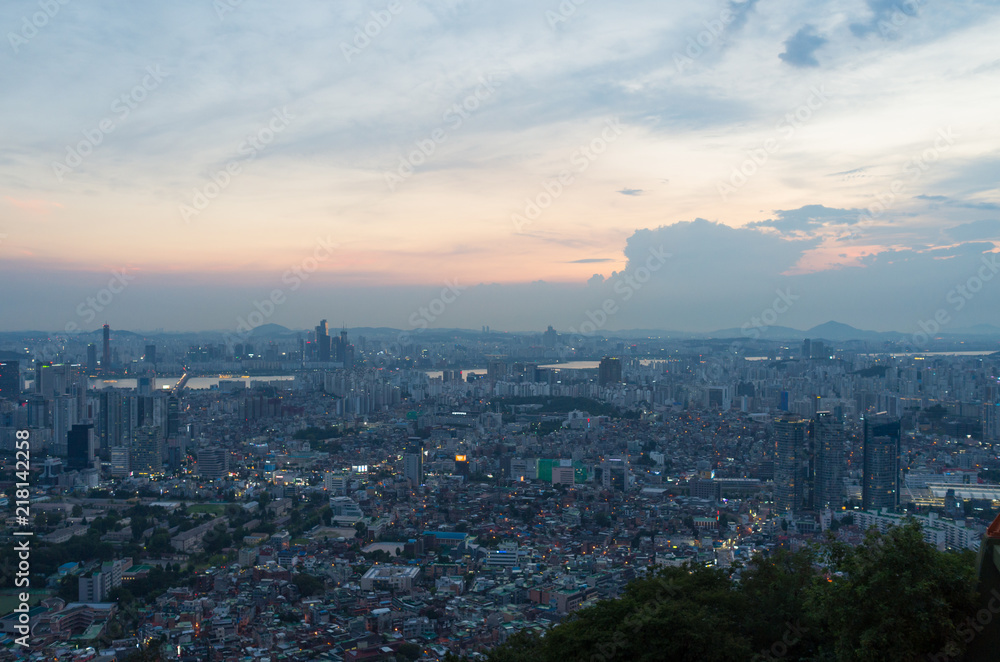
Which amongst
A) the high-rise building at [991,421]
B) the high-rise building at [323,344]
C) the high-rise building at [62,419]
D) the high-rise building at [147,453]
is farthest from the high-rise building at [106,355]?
the high-rise building at [991,421]

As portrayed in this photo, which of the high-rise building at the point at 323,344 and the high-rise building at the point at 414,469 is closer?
the high-rise building at the point at 414,469

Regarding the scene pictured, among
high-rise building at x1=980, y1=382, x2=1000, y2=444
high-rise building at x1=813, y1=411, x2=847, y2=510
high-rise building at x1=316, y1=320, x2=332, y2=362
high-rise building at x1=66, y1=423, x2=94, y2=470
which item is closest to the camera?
high-rise building at x1=813, y1=411, x2=847, y2=510

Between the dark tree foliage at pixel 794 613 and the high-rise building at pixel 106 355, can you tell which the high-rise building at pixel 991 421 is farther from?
the high-rise building at pixel 106 355

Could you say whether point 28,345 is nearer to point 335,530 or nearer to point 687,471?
point 335,530

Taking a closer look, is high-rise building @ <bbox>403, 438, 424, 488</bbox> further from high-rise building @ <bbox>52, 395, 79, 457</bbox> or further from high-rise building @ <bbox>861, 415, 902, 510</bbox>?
high-rise building @ <bbox>52, 395, 79, 457</bbox>

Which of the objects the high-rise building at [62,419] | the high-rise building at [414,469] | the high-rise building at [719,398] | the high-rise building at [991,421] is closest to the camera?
the high-rise building at [414,469]

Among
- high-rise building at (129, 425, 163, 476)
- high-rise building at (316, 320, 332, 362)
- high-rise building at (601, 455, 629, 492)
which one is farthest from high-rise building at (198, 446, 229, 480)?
high-rise building at (316, 320, 332, 362)

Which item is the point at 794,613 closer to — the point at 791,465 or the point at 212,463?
the point at 791,465
